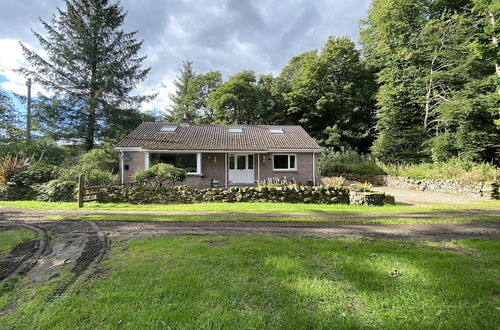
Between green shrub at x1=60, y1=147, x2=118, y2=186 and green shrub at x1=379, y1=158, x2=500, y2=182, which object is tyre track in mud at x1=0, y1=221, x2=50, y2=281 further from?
green shrub at x1=379, y1=158, x2=500, y2=182

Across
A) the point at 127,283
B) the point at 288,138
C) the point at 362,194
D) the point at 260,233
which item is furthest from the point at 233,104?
the point at 127,283

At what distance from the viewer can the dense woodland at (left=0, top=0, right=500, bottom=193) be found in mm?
16984

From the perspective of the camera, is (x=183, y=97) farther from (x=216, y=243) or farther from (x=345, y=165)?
(x=216, y=243)

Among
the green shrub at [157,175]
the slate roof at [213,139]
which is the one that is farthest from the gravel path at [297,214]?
the slate roof at [213,139]

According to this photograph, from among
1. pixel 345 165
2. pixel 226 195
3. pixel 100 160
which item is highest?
pixel 100 160

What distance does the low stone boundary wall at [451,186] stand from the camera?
11157mm

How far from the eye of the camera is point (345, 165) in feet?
67.5

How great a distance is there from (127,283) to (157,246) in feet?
4.45

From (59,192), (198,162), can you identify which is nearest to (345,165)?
(198,162)

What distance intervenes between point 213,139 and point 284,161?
5644mm

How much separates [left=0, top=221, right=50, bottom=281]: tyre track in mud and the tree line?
1998cm

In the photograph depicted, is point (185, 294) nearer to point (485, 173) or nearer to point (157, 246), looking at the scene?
point (157, 246)

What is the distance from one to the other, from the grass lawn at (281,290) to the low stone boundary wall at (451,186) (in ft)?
33.0

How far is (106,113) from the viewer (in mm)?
22188
